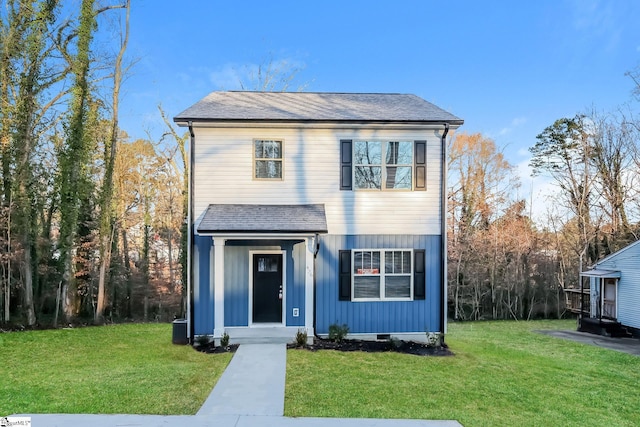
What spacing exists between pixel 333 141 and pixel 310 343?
4.93 metres

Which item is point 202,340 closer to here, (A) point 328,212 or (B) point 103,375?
(B) point 103,375

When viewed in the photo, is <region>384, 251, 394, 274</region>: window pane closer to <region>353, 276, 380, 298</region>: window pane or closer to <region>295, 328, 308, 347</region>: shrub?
<region>353, 276, 380, 298</region>: window pane

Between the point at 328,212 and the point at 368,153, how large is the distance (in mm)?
1824

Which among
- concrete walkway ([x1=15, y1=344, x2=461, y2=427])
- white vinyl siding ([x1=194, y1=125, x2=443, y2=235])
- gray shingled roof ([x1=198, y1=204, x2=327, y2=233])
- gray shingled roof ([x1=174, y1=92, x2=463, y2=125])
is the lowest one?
concrete walkway ([x1=15, y1=344, x2=461, y2=427])

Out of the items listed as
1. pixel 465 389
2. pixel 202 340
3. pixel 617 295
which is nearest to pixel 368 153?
pixel 465 389

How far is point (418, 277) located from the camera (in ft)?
29.3

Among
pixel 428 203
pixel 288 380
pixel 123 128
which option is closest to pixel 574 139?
pixel 428 203

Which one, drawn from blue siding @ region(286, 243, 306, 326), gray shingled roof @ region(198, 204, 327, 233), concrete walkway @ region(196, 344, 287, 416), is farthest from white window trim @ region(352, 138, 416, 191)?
concrete walkway @ region(196, 344, 287, 416)

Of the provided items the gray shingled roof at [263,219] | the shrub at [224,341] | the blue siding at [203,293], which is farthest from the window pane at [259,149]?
the shrub at [224,341]

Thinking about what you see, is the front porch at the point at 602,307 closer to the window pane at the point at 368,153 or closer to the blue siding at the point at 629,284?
the blue siding at the point at 629,284

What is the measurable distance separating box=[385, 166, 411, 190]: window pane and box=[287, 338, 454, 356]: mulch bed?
380 centimetres

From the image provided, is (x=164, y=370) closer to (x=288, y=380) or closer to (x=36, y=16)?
(x=288, y=380)

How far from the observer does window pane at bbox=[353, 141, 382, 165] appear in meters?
9.04

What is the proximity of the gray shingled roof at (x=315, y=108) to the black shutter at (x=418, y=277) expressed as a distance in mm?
3439
